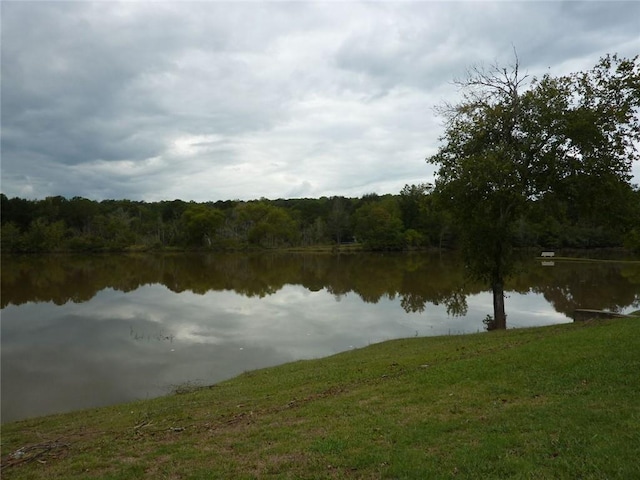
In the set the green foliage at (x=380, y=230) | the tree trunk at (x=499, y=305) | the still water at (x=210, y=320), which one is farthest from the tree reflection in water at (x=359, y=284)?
the green foliage at (x=380, y=230)

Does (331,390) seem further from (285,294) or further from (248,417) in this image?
(285,294)

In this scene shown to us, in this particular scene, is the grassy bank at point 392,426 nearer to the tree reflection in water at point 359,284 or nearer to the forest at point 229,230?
the tree reflection in water at point 359,284

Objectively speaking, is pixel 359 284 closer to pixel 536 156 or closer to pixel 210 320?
pixel 210 320

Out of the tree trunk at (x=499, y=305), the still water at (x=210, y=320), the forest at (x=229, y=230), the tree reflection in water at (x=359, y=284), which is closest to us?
the still water at (x=210, y=320)

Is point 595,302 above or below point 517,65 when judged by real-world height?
below

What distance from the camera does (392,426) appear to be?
784 centimetres

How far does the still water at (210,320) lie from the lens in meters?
17.9

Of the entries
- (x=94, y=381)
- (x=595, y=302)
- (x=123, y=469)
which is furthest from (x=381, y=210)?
(x=123, y=469)

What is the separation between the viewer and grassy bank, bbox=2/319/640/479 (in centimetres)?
616

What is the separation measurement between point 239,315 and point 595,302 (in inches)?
963

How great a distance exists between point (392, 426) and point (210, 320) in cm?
2299

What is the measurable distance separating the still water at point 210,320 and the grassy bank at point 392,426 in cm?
543

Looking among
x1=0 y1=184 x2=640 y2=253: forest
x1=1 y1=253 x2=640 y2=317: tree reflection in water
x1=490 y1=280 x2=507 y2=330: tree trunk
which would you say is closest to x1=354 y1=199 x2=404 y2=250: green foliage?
x1=0 y1=184 x2=640 y2=253: forest

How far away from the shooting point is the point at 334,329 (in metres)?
25.8
